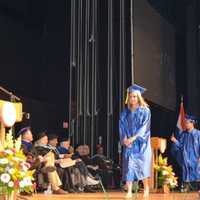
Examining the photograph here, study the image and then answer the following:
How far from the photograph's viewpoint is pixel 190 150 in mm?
9078

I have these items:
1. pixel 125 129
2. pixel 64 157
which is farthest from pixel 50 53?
pixel 125 129

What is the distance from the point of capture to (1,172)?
3.80 m

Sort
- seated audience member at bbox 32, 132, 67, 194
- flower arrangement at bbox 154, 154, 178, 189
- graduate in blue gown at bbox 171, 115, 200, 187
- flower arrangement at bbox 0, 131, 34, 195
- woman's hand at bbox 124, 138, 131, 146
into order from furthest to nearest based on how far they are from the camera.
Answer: graduate in blue gown at bbox 171, 115, 200, 187
flower arrangement at bbox 154, 154, 178, 189
seated audience member at bbox 32, 132, 67, 194
woman's hand at bbox 124, 138, 131, 146
flower arrangement at bbox 0, 131, 34, 195

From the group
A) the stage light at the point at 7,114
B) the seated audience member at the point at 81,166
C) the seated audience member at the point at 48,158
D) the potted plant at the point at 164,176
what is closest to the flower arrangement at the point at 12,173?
the stage light at the point at 7,114

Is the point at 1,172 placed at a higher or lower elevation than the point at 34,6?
lower

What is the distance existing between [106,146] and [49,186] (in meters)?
2.99

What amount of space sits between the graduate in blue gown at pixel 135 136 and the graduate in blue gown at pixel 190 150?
2.99 meters

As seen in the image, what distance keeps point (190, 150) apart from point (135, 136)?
11.0 ft

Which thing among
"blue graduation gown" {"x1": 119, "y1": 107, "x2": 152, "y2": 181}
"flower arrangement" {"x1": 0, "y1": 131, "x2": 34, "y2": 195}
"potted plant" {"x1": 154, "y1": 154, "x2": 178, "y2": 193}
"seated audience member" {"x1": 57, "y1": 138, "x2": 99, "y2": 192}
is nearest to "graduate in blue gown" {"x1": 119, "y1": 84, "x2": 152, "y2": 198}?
"blue graduation gown" {"x1": 119, "y1": 107, "x2": 152, "y2": 181}

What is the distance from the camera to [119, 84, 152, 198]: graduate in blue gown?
5.93 m

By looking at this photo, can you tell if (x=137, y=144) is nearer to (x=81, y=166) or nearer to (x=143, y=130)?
(x=143, y=130)

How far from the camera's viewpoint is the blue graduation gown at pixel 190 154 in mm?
8969

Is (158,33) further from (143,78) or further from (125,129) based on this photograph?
(125,129)

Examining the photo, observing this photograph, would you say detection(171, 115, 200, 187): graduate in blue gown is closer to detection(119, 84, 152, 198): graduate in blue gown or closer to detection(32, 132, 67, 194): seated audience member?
detection(32, 132, 67, 194): seated audience member
